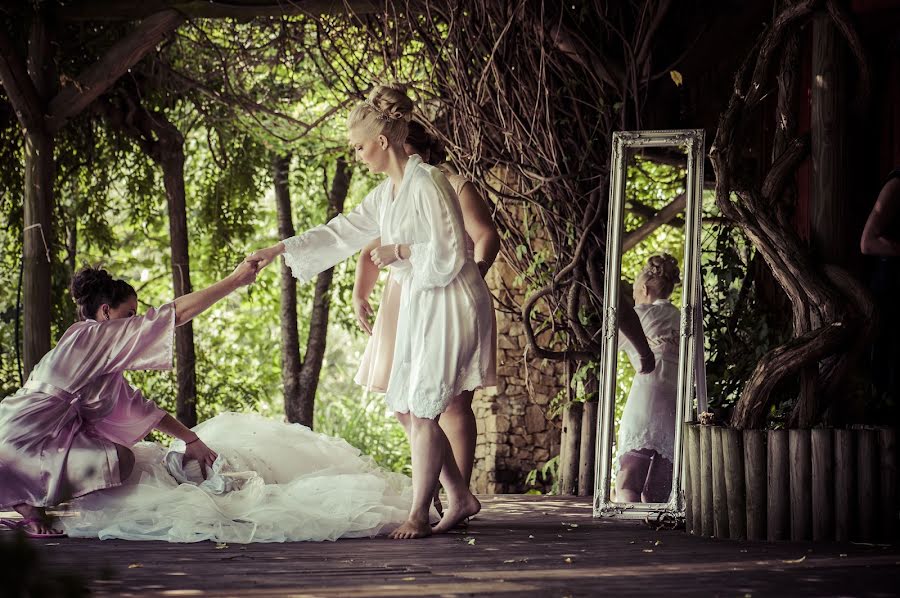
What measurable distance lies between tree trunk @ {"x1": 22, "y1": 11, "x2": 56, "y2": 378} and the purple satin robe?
257cm

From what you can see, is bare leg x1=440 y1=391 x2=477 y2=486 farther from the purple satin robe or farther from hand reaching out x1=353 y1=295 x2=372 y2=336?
the purple satin robe

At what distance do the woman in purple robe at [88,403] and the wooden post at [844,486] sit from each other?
2.40 m

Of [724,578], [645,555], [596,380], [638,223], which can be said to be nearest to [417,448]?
[645,555]

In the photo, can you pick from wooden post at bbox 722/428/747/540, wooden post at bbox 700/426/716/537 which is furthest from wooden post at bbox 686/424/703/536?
wooden post at bbox 722/428/747/540

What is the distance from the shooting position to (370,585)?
291cm

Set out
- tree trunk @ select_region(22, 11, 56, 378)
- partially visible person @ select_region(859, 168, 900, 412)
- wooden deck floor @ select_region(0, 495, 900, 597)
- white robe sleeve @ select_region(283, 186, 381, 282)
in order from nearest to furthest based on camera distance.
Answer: wooden deck floor @ select_region(0, 495, 900, 597) → partially visible person @ select_region(859, 168, 900, 412) → white robe sleeve @ select_region(283, 186, 381, 282) → tree trunk @ select_region(22, 11, 56, 378)

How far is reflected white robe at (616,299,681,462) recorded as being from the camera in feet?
17.0

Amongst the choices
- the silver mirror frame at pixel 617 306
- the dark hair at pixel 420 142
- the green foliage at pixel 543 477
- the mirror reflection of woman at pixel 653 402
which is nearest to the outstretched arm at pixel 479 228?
the dark hair at pixel 420 142

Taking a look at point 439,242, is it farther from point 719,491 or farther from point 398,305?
point 719,491

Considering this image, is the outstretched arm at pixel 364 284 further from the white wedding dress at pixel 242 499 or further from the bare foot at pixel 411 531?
the bare foot at pixel 411 531

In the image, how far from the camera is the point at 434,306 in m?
4.20

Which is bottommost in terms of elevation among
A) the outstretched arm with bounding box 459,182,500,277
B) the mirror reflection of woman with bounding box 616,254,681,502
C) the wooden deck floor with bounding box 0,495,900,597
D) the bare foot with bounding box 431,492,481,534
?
the wooden deck floor with bounding box 0,495,900,597

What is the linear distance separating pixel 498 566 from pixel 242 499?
4.77 feet

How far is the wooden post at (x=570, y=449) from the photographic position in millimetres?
6832
